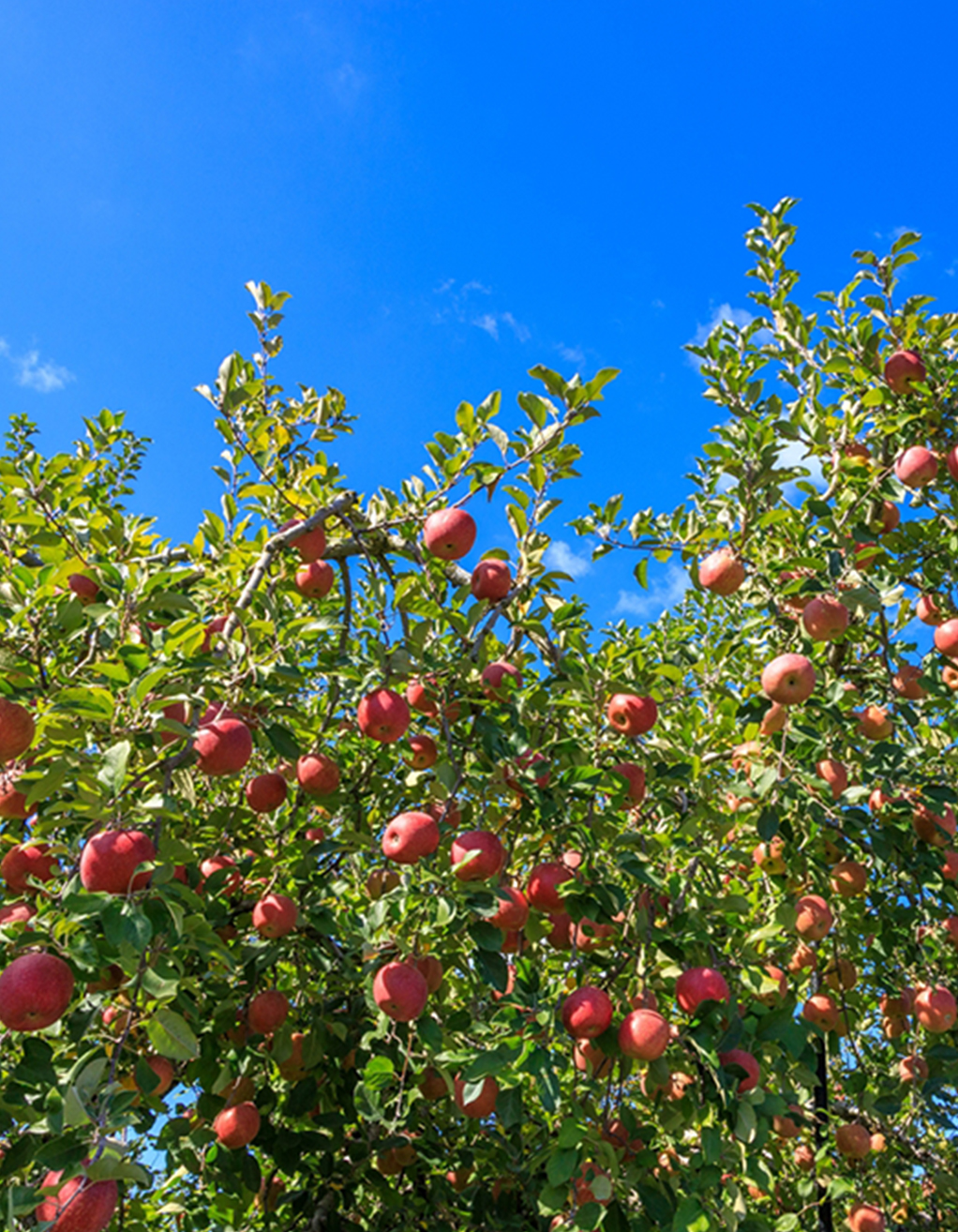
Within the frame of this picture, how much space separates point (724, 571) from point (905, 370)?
1790 millimetres

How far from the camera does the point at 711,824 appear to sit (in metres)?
3.33

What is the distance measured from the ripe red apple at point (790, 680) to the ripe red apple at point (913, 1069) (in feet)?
8.06

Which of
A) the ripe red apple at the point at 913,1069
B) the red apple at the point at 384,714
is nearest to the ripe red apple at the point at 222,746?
the red apple at the point at 384,714

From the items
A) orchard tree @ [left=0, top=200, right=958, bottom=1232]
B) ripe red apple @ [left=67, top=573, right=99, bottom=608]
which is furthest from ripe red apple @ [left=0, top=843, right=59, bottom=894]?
Result: ripe red apple @ [left=67, top=573, right=99, bottom=608]

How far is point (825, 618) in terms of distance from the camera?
3.67 meters

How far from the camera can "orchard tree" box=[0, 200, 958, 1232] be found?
2.49 meters

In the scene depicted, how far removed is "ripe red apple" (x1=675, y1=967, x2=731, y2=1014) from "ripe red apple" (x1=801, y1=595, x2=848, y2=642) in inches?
59.6

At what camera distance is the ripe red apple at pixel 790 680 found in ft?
11.6

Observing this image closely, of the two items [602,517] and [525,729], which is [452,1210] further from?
[602,517]

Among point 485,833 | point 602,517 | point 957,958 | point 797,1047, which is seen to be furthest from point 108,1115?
point 957,958

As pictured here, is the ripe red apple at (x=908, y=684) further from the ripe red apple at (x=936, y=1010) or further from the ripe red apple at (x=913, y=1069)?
the ripe red apple at (x=913, y=1069)

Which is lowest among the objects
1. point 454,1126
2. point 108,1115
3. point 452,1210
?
point 108,1115

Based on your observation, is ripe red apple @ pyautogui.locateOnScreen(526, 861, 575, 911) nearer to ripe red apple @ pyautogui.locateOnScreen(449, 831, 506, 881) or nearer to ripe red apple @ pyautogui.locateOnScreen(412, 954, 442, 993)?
ripe red apple @ pyautogui.locateOnScreen(449, 831, 506, 881)

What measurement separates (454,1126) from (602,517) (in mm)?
2820
